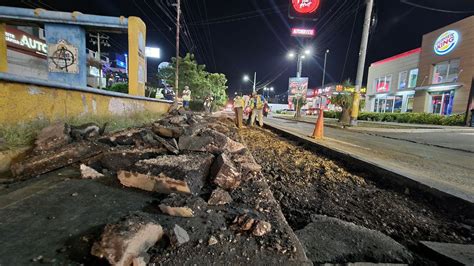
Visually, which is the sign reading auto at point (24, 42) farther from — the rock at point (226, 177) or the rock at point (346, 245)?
the rock at point (346, 245)

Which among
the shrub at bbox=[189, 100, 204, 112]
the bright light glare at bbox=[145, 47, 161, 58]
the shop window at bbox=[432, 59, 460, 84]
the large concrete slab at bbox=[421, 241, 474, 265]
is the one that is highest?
the bright light glare at bbox=[145, 47, 161, 58]

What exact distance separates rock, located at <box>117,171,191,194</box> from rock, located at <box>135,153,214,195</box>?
1.7 inches

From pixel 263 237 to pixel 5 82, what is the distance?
12.9 feet

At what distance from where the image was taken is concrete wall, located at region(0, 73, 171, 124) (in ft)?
10.6

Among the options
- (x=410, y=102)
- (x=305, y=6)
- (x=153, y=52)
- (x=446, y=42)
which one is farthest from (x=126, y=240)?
Answer: (x=153, y=52)

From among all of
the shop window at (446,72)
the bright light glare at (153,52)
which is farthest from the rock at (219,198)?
the bright light glare at (153,52)

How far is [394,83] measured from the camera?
3084cm

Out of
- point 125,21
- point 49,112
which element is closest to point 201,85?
point 125,21

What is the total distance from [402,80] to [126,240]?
36340 mm

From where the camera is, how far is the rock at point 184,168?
7.04 ft

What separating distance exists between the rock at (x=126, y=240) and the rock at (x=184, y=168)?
0.73 meters

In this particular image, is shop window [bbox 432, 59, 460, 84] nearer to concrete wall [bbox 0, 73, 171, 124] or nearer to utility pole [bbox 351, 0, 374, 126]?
utility pole [bbox 351, 0, 374, 126]

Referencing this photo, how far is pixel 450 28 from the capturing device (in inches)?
898

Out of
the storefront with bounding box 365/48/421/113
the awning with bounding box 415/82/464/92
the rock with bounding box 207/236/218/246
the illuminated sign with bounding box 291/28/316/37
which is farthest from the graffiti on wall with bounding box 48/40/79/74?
the storefront with bounding box 365/48/421/113
